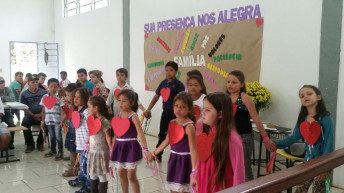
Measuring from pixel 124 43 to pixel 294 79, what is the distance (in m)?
3.71

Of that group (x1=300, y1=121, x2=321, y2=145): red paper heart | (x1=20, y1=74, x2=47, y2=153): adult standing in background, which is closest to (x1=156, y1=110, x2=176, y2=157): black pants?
(x1=300, y1=121, x2=321, y2=145): red paper heart

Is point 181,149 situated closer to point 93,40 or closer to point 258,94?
point 258,94

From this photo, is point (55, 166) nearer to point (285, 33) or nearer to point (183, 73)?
point (183, 73)

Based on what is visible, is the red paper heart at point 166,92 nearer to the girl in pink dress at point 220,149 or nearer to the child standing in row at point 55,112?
the child standing in row at point 55,112

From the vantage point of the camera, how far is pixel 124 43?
6.53 metres

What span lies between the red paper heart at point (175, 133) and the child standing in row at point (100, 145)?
2.51 feet

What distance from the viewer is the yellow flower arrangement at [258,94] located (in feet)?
12.5

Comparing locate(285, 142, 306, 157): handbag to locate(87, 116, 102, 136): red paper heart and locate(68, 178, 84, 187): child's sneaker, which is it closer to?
locate(87, 116, 102, 136): red paper heart

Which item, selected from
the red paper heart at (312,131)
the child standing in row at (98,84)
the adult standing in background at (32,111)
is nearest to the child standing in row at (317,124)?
the red paper heart at (312,131)

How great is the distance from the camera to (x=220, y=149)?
5.51 ft

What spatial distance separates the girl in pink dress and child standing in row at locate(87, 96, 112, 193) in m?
1.27

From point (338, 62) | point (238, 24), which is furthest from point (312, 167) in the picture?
point (238, 24)

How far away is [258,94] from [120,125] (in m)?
1.88

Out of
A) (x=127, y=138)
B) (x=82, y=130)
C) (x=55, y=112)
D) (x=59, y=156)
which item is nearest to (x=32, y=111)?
(x=55, y=112)
